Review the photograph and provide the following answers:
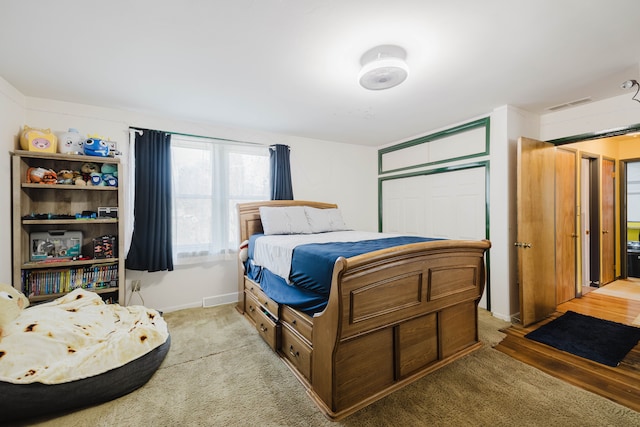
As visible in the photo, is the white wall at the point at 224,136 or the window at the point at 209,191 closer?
the white wall at the point at 224,136

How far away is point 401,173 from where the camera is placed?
4.36 meters

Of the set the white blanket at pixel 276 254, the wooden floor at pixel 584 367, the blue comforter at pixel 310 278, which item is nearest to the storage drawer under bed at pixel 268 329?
the blue comforter at pixel 310 278

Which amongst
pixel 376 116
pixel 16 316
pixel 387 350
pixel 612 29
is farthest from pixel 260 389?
pixel 612 29

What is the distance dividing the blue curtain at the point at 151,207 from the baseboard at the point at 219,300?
2.11ft

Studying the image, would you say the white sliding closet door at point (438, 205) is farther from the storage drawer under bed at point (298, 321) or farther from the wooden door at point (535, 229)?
the storage drawer under bed at point (298, 321)

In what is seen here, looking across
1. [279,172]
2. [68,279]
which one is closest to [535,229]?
[279,172]

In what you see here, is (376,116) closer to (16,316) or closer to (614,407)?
(614,407)

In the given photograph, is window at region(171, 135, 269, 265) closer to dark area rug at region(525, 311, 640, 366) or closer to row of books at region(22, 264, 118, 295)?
row of books at region(22, 264, 118, 295)

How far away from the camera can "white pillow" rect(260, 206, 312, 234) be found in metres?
3.11

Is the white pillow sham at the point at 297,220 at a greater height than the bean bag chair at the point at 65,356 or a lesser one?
greater

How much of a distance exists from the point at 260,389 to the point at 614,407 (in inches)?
88.2

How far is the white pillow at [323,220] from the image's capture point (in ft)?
11.2

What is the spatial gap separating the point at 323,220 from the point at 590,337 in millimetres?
2946

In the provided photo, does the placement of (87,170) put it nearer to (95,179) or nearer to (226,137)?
(95,179)
